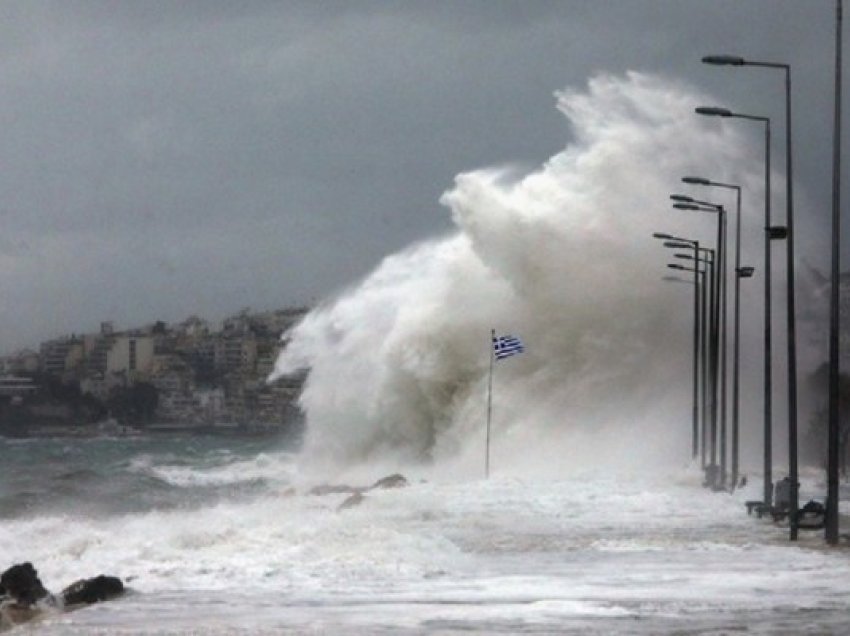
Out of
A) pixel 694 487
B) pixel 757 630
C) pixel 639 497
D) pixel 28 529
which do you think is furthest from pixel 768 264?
pixel 757 630

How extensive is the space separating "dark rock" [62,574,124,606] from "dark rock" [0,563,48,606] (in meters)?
0.27

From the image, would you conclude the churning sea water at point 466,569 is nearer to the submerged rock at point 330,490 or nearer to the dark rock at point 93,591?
the dark rock at point 93,591

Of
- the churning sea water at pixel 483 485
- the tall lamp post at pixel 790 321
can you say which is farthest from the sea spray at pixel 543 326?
the tall lamp post at pixel 790 321

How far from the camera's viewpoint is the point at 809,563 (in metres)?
22.8

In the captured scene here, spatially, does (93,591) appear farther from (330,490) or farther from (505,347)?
(330,490)

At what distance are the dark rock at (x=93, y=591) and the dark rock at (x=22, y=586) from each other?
0.88ft

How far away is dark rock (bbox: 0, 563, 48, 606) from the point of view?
20.3m

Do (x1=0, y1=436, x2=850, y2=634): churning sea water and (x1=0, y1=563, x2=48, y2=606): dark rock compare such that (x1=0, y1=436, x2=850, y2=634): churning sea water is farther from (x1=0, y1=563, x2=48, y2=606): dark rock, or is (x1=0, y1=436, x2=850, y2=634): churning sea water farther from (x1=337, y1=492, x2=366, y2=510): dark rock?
(x1=0, y1=563, x2=48, y2=606): dark rock

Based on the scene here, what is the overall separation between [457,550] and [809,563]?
4.59m

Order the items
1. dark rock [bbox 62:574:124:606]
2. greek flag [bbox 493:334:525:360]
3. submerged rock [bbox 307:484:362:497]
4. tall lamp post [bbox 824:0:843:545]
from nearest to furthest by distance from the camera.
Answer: dark rock [bbox 62:574:124:606] < tall lamp post [bbox 824:0:843:545] < greek flag [bbox 493:334:525:360] < submerged rock [bbox 307:484:362:497]

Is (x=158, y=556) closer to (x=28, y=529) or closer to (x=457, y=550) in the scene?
(x=457, y=550)

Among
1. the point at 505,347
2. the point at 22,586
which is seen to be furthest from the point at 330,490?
the point at 22,586

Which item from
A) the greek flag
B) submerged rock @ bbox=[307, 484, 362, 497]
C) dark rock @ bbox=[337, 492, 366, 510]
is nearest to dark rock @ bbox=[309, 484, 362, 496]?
submerged rock @ bbox=[307, 484, 362, 497]

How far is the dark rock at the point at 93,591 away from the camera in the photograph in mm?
20297
